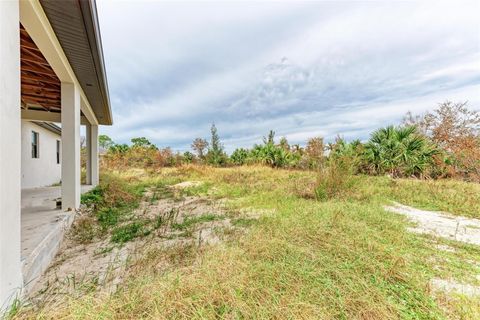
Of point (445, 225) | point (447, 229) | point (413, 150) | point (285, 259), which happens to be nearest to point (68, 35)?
point (285, 259)

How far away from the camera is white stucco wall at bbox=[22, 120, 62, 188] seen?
7354mm

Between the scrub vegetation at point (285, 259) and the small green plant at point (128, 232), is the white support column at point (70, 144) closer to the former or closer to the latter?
the scrub vegetation at point (285, 259)

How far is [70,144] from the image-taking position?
4.15 meters

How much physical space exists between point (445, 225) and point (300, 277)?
3.77 metres

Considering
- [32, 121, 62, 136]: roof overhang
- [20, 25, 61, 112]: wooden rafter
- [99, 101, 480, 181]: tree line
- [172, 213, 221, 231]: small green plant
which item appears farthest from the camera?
[99, 101, 480, 181]: tree line

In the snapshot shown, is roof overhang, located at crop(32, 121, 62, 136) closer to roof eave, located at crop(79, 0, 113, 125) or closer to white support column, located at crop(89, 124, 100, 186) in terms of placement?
white support column, located at crop(89, 124, 100, 186)

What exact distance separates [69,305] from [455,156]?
1387 cm

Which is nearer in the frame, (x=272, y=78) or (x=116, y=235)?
(x=116, y=235)

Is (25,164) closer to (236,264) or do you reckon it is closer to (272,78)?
(236,264)

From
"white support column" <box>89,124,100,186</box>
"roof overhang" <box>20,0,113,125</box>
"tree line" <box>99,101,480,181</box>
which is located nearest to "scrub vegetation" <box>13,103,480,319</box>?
"tree line" <box>99,101,480,181</box>

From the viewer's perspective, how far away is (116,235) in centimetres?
350

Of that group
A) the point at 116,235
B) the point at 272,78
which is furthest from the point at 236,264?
the point at 272,78

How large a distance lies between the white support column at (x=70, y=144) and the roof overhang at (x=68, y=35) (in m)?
0.29

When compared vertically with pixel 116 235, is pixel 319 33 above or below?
above
